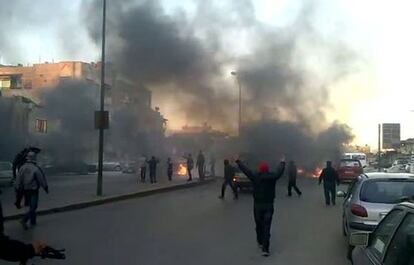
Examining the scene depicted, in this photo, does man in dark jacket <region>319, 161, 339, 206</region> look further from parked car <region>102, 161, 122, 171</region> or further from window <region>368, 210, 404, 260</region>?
parked car <region>102, 161, 122, 171</region>

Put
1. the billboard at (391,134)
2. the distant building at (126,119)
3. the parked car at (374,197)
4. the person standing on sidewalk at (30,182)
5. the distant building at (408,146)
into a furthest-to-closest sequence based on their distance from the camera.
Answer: the distant building at (408,146) → the billboard at (391,134) → the distant building at (126,119) → the person standing on sidewalk at (30,182) → the parked car at (374,197)

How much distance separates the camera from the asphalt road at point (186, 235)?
310 inches

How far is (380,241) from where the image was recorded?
12.1 ft

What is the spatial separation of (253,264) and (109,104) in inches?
1332

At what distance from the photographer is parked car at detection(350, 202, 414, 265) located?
119 inches

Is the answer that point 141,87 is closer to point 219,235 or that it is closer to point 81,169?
point 81,169

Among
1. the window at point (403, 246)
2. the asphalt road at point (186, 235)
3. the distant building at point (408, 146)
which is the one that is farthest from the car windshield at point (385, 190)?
the distant building at point (408, 146)

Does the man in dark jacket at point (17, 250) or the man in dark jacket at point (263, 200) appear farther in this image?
the man in dark jacket at point (263, 200)

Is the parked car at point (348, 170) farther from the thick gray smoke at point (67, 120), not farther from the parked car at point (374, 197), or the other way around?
the parked car at point (374, 197)

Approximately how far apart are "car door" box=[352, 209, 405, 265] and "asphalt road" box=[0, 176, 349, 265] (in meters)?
3.75

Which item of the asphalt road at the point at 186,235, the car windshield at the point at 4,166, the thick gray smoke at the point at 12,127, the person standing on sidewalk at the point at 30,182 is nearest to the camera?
the asphalt road at the point at 186,235

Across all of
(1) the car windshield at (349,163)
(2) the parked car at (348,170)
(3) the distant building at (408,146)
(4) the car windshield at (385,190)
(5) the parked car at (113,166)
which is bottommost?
(5) the parked car at (113,166)

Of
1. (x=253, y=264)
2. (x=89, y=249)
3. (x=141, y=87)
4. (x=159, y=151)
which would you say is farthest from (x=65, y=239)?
(x=159, y=151)

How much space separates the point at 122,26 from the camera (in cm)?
2409
